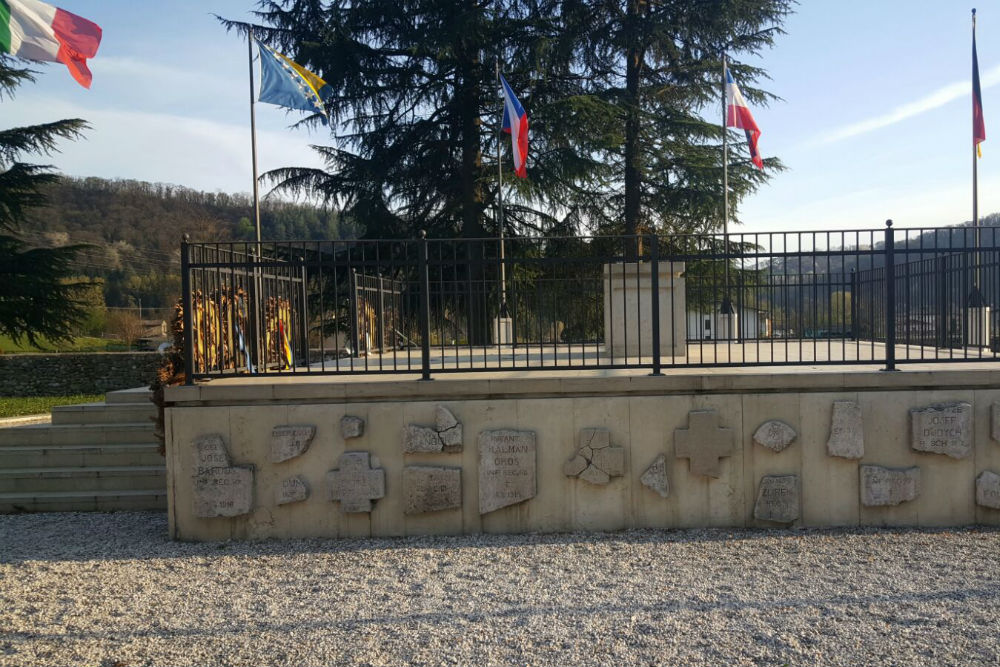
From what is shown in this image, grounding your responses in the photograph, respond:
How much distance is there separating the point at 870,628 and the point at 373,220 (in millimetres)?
19677

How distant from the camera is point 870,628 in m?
4.30

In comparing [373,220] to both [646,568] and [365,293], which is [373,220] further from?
[646,568]

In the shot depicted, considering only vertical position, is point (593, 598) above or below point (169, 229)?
below

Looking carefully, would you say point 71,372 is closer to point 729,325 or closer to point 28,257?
point 28,257

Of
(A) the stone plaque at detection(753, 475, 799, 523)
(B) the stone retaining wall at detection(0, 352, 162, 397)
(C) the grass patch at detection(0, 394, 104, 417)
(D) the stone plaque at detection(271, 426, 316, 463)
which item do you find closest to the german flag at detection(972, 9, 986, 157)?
(A) the stone plaque at detection(753, 475, 799, 523)

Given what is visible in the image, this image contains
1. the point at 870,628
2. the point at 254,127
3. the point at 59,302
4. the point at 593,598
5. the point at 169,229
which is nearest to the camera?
the point at 870,628

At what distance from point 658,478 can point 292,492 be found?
3176 mm

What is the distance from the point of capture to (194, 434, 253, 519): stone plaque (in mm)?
6559

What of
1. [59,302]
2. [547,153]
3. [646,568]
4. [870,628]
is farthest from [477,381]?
[59,302]

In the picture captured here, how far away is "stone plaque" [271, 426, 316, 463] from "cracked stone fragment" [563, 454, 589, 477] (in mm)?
2242

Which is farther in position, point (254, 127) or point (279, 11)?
point (279, 11)

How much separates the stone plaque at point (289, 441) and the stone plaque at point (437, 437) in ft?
2.83

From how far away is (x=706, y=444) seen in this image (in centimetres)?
655

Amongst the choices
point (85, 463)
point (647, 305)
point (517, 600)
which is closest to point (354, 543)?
point (517, 600)
